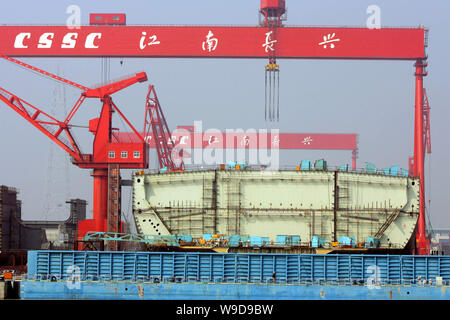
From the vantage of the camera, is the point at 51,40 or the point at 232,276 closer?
the point at 232,276

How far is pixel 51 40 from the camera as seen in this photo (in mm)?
84688

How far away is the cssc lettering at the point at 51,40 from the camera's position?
84.5m

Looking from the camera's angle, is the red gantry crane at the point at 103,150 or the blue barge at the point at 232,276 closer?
the blue barge at the point at 232,276

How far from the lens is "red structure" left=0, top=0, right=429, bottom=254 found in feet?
269

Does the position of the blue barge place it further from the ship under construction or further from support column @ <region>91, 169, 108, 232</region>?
support column @ <region>91, 169, 108, 232</region>

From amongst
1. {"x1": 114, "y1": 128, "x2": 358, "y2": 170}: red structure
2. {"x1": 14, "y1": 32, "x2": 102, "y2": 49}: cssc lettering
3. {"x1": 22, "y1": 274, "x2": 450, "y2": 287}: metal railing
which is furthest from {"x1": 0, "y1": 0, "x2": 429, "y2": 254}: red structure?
{"x1": 114, "y1": 128, "x2": 358, "y2": 170}: red structure

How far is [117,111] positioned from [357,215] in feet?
121

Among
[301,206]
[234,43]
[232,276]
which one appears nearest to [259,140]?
[234,43]

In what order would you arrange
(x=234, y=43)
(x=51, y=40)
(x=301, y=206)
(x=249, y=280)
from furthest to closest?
(x=51, y=40) < (x=234, y=43) < (x=301, y=206) < (x=249, y=280)

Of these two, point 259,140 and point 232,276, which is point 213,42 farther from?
point 259,140

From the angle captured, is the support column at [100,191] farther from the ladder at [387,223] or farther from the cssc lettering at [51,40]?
the ladder at [387,223]

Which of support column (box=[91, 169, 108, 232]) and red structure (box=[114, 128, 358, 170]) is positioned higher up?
red structure (box=[114, 128, 358, 170])

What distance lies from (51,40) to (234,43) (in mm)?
24418

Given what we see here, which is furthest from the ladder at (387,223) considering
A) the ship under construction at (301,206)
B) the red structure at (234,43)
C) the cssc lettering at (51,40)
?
the cssc lettering at (51,40)
